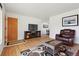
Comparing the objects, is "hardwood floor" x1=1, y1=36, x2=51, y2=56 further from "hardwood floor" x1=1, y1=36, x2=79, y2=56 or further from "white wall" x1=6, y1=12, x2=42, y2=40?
"white wall" x1=6, y1=12, x2=42, y2=40

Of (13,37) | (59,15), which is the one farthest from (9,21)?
(59,15)

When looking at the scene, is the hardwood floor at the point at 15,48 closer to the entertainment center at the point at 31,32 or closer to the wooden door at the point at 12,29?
the wooden door at the point at 12,29

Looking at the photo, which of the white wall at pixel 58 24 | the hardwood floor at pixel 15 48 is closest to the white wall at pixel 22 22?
the hardwood floor at pixel 15 48

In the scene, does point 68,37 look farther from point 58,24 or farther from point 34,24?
point 34,24

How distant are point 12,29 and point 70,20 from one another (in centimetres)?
427

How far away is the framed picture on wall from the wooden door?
3.72 metres

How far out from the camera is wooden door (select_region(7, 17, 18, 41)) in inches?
180

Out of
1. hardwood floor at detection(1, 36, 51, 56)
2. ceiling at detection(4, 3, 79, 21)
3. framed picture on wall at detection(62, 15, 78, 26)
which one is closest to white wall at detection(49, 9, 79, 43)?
framed picture on wall at detection(62, 15, 78, 26)

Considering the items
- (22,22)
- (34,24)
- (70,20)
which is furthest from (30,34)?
(70,20)

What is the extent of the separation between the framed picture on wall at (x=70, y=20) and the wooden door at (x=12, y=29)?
3.72 meters

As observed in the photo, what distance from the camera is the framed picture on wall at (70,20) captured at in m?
3.90

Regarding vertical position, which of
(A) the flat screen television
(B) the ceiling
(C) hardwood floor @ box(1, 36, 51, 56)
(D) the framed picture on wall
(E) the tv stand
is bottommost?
(C) hardwood floor @ box(1, 36, 51, 56)

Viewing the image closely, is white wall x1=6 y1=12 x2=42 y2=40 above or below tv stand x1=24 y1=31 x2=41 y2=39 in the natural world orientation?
above

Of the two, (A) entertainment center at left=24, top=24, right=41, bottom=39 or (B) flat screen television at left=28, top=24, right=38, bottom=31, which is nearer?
(A) entertainment center at left=24, top=24, right=41, bottom=39
